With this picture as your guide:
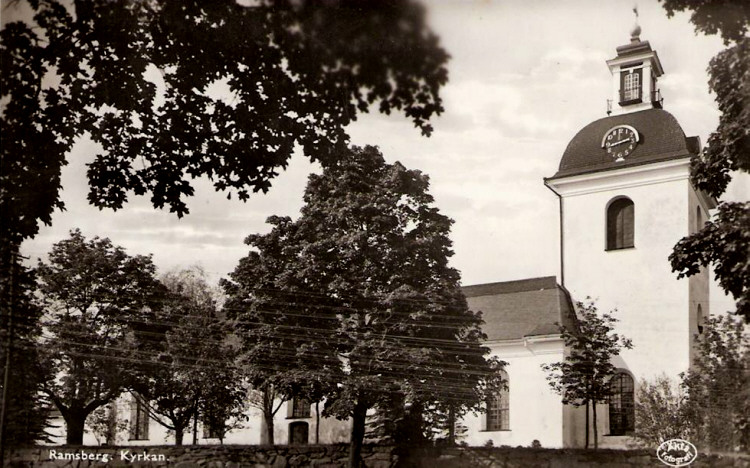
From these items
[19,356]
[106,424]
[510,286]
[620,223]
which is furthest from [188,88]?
[106,424]

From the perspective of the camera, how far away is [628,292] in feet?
42.8

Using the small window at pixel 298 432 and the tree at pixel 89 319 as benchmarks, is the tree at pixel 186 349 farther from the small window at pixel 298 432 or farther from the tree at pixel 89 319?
the small window at pixel 298 432

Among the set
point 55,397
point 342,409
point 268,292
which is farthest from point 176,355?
point 342,409

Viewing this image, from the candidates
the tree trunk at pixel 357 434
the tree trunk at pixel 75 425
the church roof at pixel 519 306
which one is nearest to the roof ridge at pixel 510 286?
the church roof at pixel 519 306

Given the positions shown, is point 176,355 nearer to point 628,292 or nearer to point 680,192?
point 628,292

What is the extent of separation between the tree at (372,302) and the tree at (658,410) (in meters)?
2.32

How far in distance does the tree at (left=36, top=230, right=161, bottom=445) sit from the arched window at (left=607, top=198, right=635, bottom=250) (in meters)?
7.33

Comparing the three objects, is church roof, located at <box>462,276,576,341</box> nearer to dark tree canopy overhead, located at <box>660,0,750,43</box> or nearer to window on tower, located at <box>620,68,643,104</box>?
window on tower, located at <box>620,68,643,104</box>

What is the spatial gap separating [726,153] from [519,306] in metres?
12.1

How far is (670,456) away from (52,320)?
1005 cm

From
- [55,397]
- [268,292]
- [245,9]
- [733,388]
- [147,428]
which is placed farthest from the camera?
[147,428]

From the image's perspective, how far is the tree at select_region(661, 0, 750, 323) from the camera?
18.1ft

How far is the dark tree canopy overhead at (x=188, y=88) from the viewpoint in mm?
5512

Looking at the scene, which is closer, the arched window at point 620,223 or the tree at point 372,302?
the tree at point 372,302
